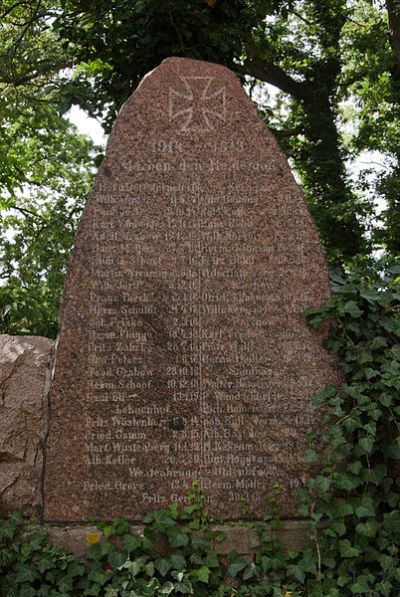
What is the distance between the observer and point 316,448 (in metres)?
4.37

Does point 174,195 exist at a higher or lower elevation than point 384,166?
lower

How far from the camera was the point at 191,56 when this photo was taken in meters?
7.30

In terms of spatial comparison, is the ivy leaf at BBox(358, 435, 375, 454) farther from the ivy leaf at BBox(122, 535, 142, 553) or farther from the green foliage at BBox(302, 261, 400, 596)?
the ivy leaf at BBox(122, 535, 142, 553)

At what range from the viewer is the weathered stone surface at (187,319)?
4.24 metres

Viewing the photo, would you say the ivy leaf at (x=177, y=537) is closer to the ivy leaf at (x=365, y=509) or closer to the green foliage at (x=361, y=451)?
the green foliage at (x=361, y=451)

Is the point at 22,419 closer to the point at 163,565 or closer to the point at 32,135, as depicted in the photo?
the point at 163,565

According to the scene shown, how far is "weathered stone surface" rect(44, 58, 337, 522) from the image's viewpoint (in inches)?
167

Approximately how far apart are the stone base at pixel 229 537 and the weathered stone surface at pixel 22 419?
25 centimetres

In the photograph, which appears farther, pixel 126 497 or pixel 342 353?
pixel 342 353

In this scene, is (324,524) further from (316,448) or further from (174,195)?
(174,195)

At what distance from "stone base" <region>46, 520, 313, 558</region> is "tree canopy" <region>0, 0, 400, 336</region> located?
2.59 m

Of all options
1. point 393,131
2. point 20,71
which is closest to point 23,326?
point 20,71

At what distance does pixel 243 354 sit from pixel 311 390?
0.47 metres

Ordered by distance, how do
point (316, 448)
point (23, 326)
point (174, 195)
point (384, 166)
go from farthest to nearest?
point (384, 166)
point (23, 326)
point (174, 195)
point (316, 448)
